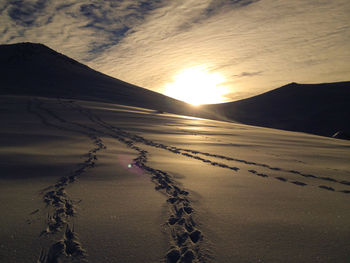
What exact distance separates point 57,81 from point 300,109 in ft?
141

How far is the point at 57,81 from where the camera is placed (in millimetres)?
32156

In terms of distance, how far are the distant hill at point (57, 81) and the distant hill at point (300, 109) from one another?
1597 centimetres

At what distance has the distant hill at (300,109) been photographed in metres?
38.8

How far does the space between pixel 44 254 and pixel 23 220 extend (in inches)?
26.2

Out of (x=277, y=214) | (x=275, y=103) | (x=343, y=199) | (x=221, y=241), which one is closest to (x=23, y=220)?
(x=221, y=241)

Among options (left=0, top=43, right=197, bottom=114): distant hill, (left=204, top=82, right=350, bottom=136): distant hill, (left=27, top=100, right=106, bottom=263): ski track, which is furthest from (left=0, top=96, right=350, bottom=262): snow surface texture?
(left=204, top=82, right=350, bottom=136): distant hill

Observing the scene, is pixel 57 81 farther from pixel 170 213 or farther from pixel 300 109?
pixel 300 109

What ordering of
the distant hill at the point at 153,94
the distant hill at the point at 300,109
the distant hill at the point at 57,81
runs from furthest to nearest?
the distant hill at the point at 300,109 → the distant hill at the point at 153,94 → the distant hill at the point at 57,81

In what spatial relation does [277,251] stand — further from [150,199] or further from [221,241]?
[150,199]

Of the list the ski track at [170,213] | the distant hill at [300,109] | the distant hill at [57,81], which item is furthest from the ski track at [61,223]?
the distant hill at [300,109]

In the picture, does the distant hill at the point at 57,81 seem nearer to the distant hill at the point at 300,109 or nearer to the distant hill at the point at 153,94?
the distant hill at the point at 153,94

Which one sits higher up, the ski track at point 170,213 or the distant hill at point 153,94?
the distant hill at point 153,94

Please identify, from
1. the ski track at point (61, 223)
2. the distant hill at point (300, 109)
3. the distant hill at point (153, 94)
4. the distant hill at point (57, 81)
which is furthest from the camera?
the distant hill at point (300, 109)

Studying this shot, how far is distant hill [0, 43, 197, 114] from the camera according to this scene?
26.5m
